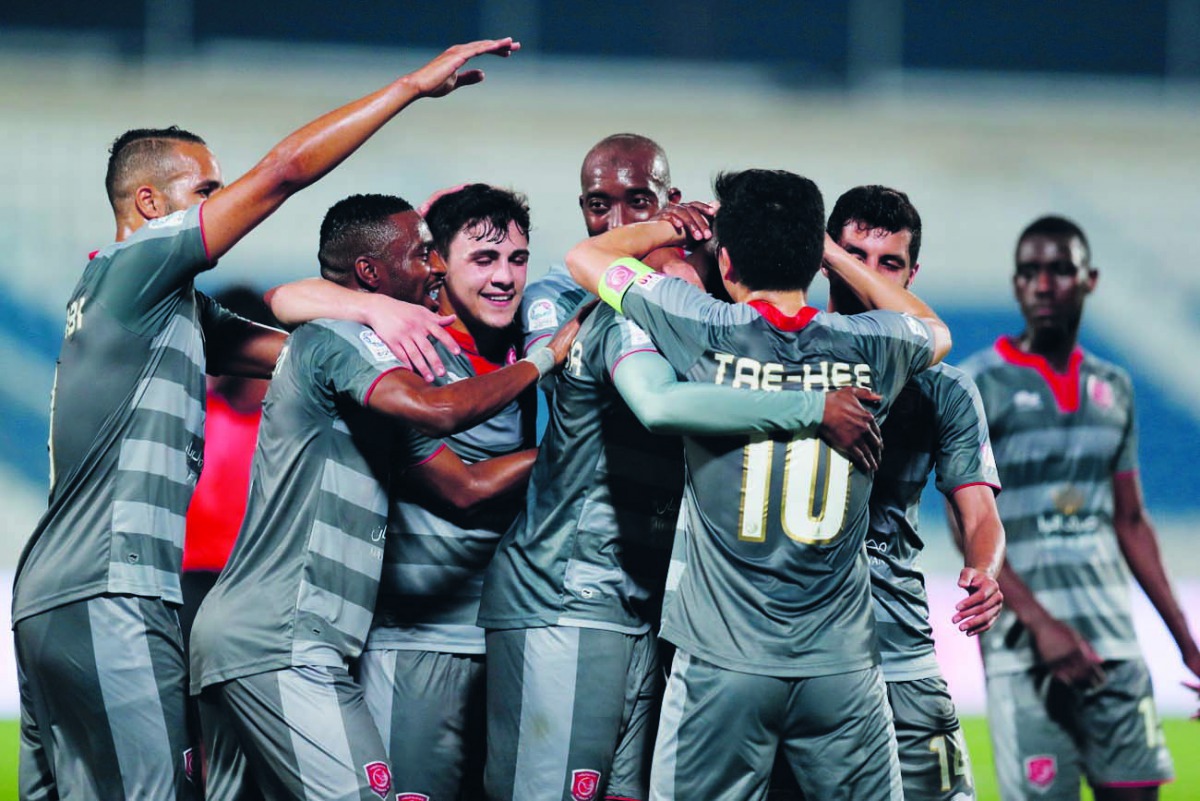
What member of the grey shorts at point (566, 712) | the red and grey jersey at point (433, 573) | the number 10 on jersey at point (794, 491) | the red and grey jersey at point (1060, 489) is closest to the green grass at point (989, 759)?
the red and grey jersey at point (1060, 489)

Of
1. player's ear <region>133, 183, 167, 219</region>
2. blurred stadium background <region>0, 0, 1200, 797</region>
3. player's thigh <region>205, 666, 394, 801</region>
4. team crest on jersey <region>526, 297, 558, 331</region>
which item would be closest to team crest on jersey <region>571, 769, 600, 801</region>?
player's thigh <region>205, 666, 394, 801</region>

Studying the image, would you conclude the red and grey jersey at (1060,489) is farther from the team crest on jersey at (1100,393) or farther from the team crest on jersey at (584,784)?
the team crest on jersey at (584,784)

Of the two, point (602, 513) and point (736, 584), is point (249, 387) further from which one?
point (736, 584)

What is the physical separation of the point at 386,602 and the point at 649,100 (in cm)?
1118

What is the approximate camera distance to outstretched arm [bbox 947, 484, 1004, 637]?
3.56 meters

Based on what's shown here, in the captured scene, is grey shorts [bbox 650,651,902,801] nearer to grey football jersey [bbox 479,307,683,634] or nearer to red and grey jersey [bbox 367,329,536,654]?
grey football jersey [bbox 479,307,683,634]

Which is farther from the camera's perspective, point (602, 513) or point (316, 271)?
point (316, 271)

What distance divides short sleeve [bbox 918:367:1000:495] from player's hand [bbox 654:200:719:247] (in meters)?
0.82

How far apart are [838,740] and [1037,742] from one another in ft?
8.20

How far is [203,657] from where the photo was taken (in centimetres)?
366

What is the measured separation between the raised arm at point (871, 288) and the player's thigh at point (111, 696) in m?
2.12

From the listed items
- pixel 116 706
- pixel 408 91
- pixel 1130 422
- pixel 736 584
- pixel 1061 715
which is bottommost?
pixel 1061 715

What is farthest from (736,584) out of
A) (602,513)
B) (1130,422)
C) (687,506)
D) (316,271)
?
(316,271)

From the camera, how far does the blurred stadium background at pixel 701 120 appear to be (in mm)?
14281
